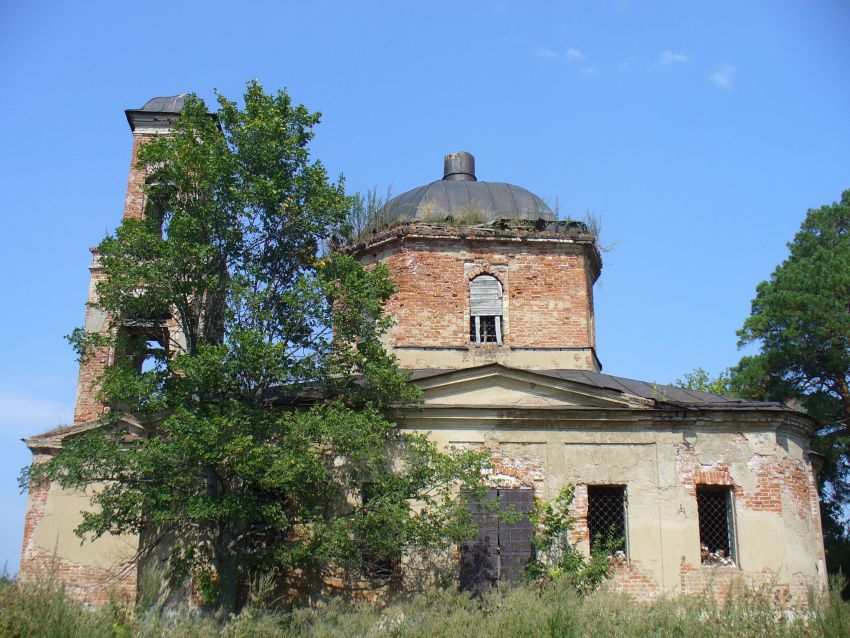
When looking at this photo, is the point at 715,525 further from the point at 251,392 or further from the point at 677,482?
the point at 251,392

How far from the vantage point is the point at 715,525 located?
12781 millimetres

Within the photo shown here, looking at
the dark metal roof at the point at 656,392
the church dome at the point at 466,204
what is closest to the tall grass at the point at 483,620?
the dark metal roof at the point at 656,392

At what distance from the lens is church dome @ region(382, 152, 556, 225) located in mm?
15984

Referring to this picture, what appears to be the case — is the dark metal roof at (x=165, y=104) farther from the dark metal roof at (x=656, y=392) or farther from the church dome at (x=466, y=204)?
the dark metal roof at (x=656, y=392)

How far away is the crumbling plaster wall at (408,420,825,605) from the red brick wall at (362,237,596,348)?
8.35ft

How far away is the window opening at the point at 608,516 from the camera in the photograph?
1246 cm

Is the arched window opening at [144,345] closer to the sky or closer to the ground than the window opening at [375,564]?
closer to the sky

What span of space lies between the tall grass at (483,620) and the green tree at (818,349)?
12869 mm

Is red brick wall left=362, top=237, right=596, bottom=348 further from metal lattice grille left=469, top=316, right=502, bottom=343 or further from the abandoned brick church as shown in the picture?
metal lattice grille left=469, top=316, right=502, bottom=343

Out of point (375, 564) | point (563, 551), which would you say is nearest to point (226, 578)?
point (375, 564)

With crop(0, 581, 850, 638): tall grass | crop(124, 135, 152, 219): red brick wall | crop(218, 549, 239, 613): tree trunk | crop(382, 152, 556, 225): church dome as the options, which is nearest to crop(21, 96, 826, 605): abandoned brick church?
crop(382, 152, 556, 225): church dome

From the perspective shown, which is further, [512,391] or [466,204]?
[466,204]

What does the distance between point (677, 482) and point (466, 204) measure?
7001mm

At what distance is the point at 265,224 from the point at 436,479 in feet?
15.4
